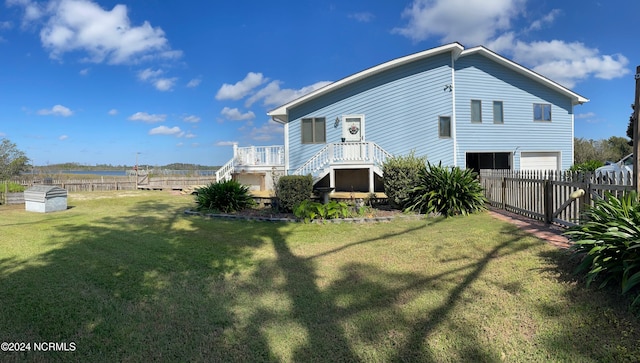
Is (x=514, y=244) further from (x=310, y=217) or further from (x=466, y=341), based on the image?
(x=310, y=217)

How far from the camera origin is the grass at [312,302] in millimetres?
3020

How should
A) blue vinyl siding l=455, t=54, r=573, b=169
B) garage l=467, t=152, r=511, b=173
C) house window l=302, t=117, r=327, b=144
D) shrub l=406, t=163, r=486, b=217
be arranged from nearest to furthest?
shrub l=406, t=163, r=486, b=217 < blue vinyl siding l=455, t=54, r=573, b=169 < house window l=302, t=117, r=327, b=144 < garage l=467, t=152, r=511, b=173

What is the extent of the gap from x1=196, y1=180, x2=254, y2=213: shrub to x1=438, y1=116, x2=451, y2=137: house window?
9162mm

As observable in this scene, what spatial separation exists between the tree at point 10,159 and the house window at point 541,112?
3167 cm

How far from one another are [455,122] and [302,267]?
41.2 ft

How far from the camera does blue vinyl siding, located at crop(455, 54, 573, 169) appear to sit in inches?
614

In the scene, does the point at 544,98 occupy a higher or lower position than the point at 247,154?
higher

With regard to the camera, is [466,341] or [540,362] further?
[466,341]

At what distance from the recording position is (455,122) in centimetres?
1541

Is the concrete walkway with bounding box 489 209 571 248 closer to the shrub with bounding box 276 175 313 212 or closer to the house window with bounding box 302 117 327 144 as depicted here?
the shrub with bounding box 276 175 313 212

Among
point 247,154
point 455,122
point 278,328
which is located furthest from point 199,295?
point 455,122

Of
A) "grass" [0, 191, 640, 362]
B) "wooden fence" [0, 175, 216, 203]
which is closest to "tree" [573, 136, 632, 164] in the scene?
"grass" [0, 191, 640, 362]

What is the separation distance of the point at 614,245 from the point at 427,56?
13.2 meters

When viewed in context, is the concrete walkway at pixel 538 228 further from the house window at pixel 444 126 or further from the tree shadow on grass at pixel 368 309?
the house window at pixel 444 126
